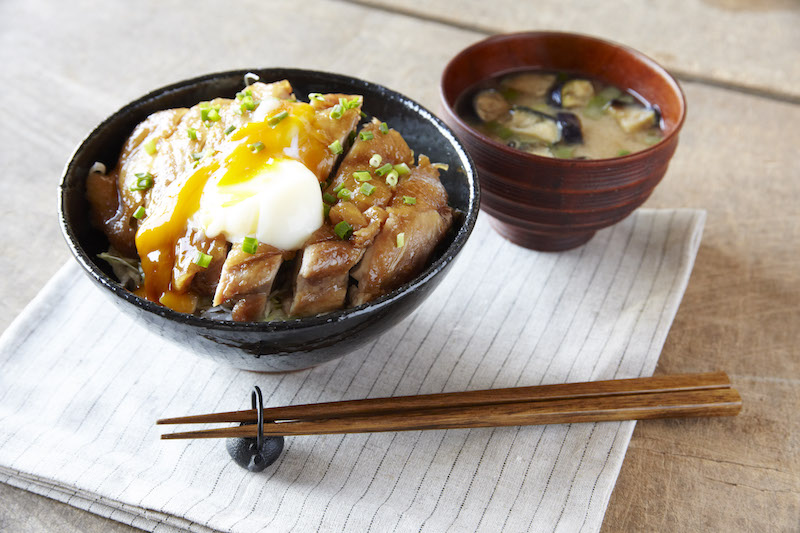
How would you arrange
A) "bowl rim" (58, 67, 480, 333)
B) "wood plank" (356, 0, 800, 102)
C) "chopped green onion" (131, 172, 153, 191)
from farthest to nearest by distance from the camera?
1. "wood plank" (356, 0, 800, 102)
2. "chopped green onion" (131, 172, 153, 191)
3. "bowl rim" (58, 67, 480, 333)

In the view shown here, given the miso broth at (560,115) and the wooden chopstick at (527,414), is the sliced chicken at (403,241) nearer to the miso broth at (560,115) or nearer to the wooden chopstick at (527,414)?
the wooden chopstick at (527,414)

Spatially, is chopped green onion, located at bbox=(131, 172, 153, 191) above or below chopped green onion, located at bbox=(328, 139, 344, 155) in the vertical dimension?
below

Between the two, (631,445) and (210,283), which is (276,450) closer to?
(210,283)

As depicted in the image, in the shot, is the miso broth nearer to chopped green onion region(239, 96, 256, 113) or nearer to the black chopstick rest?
chopped green onion region(239, 96, 256, 113)

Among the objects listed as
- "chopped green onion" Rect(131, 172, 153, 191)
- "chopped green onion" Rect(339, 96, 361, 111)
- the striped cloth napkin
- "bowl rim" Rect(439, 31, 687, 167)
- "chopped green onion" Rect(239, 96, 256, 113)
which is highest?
"chopped green onion" Rect(239, 96, 256, 113)

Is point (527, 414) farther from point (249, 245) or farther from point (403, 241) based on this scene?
point (249, 245)

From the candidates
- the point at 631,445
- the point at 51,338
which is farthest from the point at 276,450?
the point at 631,445

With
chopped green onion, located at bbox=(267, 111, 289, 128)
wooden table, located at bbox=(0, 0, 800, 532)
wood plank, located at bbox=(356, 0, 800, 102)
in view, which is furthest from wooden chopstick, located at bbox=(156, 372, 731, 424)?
wood plank, located at bbox=(356, 0, 800, 102)
